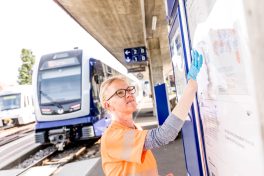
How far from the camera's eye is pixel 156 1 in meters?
14.7

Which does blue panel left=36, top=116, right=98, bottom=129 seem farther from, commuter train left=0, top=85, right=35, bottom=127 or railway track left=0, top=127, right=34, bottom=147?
commuter train left=0, top=85, right=35, bottom=127

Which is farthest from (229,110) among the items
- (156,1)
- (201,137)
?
(156,1)

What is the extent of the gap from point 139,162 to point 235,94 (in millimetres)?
956

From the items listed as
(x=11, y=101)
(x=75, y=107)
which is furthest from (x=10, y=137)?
(x=75, y=107)

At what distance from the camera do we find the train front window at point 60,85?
13.2 metres

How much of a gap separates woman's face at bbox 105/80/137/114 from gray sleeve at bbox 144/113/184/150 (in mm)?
294

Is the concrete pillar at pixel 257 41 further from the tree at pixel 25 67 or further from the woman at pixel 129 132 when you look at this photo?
the tree at pixel 25 67

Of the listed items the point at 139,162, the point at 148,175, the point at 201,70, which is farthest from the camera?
the point at 148,175

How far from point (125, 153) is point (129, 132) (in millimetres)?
122

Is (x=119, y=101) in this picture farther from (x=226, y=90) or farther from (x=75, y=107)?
(x=75, y=107)

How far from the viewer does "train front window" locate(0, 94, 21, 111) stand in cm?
2841

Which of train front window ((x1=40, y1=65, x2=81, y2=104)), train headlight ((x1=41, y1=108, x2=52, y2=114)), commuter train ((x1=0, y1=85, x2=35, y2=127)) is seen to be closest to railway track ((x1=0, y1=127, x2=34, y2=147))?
commuter train ((x1=0, y1=85, x2=35, y2=127))

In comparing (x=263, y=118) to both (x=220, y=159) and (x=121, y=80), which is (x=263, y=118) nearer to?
(x=220, y=159)

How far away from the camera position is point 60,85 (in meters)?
13.4
